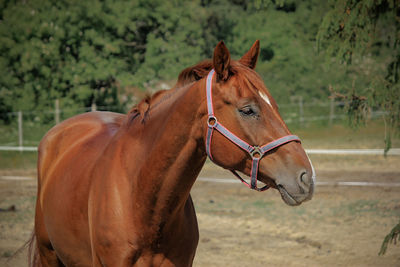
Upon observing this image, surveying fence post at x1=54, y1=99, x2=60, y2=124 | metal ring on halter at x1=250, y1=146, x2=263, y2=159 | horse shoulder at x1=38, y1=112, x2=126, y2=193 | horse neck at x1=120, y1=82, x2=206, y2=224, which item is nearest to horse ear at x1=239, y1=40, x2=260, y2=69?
horse neck at x1=120, y1=82, x2=206, y2=224

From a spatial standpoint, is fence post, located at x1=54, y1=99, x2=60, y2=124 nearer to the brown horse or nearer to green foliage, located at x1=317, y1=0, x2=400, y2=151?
green foliage, located at x1=317, y1=0, x2=400, y2=151

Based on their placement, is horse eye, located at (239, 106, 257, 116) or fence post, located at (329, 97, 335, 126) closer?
horse eye, located at (239, 106, 257, 116)

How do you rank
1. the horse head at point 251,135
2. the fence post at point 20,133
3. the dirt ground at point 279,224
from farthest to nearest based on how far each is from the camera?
the fence post at point 20,133 → the dirt ground at point 279,224 → the horse head at point 251,135

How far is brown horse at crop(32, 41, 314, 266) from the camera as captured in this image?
6.31ft

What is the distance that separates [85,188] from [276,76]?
2226cm

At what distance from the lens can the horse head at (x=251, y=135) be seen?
6.06 feet

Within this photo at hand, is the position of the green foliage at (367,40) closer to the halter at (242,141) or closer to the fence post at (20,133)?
the halter at (242,141)

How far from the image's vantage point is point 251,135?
1.93m


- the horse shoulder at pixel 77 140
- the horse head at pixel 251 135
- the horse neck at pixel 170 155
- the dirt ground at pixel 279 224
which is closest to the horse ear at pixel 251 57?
the horse head at pixel 251 135

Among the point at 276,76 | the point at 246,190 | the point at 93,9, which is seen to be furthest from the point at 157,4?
the point at 246,190

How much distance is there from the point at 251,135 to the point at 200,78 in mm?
465

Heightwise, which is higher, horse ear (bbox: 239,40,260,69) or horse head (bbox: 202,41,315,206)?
horse ear (bbox: 239,40,260,69)

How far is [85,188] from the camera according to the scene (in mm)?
2561

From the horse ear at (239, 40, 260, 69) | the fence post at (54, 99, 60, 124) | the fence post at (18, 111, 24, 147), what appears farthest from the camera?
the fence post at (54, 99, 60, 124)
